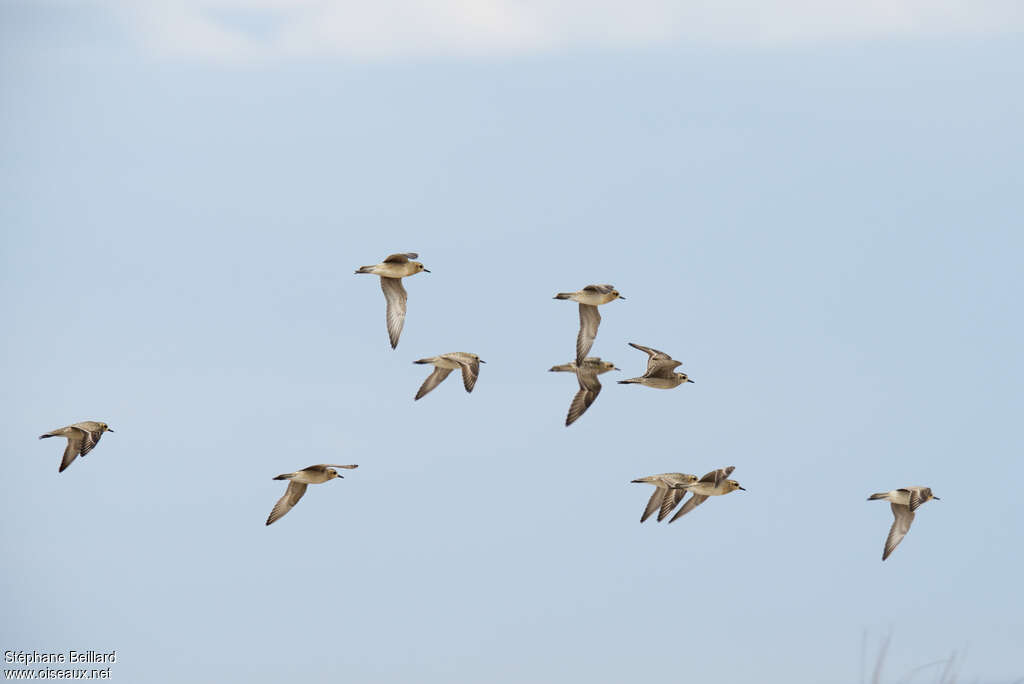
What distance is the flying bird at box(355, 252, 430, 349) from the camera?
30.8m

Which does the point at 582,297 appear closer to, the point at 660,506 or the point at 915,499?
the point at 660,506

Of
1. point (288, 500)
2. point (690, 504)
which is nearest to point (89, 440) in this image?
point (288, 500)

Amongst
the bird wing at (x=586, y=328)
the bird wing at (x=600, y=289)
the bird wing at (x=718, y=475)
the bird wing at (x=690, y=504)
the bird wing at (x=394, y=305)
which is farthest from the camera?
the bird wing at (x=394, y=305)

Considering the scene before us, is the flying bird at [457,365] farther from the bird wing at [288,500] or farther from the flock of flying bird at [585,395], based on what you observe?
the bird wing at [288,500]

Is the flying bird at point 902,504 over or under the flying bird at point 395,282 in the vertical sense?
under

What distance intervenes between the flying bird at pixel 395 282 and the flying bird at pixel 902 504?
1211 cm

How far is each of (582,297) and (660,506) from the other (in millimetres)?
5324

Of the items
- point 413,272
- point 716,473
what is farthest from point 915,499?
point 413,272

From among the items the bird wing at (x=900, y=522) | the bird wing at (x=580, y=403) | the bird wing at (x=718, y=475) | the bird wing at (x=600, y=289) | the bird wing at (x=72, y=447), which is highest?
the bird wing at (x=600, y=289)

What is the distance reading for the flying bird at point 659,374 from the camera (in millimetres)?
29391

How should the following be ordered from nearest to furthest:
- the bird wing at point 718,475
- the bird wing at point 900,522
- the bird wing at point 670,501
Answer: the bird wing at point 718,475, the bird wing at point 900,522, the bird wing at point 670,501

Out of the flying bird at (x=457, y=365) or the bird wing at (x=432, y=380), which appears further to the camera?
the bird wing at (x=432, y=380)

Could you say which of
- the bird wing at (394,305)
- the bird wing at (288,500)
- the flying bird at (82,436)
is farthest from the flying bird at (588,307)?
the flying bird at (82,436)

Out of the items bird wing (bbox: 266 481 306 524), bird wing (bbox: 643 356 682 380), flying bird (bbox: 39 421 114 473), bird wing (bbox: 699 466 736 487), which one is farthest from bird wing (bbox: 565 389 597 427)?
flying bird (bbox: 39 421 114 473)
